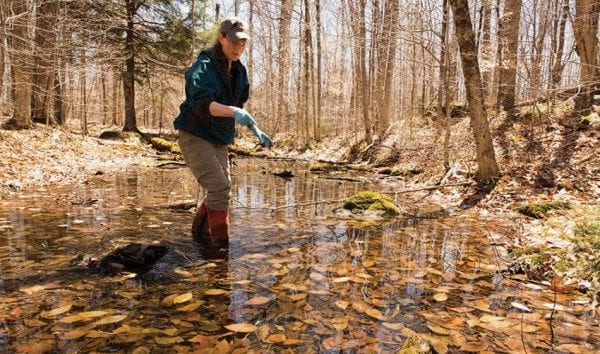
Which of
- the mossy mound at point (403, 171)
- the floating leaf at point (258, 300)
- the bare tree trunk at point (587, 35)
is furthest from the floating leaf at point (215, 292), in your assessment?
the bare tree trunk at point (587, 35)

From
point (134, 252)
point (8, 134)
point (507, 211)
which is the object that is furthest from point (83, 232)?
point (8, 134)

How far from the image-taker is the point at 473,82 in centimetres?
695

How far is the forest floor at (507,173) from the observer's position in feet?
11.6

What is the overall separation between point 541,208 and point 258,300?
4551mm

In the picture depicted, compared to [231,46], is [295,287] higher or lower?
lower

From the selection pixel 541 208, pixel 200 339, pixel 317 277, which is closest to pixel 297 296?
pixel 317 277

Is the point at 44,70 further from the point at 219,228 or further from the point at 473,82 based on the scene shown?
the point at 473,82

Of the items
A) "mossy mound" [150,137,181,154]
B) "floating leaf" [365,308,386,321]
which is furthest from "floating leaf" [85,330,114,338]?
"mossy mound" [150,137,181,154]

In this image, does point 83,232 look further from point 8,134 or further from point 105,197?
point 8,134

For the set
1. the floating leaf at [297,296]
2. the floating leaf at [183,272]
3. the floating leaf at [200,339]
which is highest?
the floating leaf at [183,272]

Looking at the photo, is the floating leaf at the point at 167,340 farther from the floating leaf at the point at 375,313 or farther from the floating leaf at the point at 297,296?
the floating leaf at the point at 375,313

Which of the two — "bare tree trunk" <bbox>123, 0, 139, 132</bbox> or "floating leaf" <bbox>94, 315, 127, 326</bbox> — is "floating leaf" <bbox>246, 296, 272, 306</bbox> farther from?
"bare tree trunk" <bbox>123, 0, 139, 132</bbox>

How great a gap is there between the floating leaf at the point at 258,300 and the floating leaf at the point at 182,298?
1.31 ft

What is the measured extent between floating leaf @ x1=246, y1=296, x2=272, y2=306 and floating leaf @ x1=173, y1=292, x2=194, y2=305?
0.40 meters
